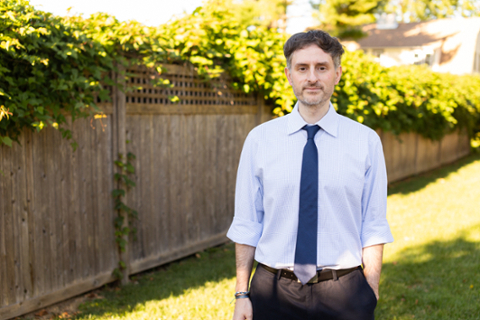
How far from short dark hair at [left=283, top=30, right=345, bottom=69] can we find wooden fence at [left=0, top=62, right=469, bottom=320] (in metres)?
2.72

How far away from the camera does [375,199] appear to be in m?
2.11

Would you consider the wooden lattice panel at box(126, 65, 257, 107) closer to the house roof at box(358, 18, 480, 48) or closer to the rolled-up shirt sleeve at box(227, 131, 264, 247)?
the rolled-up shirt sleeve at box(227, 131, 264, 247)

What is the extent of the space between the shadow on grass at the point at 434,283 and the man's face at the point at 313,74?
2760 millimetres

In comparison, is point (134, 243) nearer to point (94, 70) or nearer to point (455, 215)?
point (94, 70)

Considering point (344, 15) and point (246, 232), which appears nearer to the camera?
point (246, 232)

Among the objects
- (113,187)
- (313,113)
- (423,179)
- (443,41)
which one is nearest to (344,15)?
(443,41)

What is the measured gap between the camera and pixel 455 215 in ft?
24.7

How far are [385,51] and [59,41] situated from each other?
27.5 m

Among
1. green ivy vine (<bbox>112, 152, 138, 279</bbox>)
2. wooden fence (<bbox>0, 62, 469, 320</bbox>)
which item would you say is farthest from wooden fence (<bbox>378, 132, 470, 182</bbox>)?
green ivy vine (<bbox>112, 152, 138, 279</bbox>)

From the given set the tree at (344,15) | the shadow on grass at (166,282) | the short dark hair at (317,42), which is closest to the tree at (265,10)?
the tree at (344,15)

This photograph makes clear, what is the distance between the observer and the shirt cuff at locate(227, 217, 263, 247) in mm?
2160

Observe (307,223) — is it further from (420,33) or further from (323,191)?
(420,33)

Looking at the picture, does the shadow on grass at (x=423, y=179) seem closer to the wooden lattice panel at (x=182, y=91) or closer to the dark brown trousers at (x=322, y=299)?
the wooden lattice panel at (x=182, y=91)

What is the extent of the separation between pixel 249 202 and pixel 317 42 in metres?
0.82
